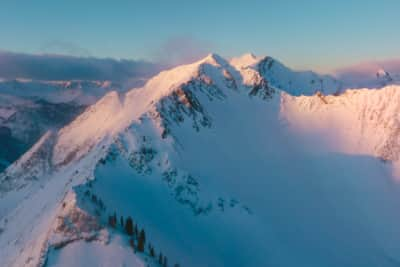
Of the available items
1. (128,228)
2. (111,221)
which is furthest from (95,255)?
(128,228)

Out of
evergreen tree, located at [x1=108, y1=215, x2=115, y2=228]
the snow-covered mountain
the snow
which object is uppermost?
the snow-covered mountain

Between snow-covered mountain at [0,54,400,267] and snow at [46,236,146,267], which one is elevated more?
snow-covered mountain at [0,54,400,267]

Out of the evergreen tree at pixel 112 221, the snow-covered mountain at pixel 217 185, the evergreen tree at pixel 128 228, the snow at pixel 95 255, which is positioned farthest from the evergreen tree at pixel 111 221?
the snow at pixel 95 255

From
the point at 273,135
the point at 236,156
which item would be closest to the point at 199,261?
the point at 236,156

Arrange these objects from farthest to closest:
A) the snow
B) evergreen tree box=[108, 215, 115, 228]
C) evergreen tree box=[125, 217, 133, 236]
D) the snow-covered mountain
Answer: the snow-covered mountain < evergreen tree box=[125, 217, 133, 236] < evergreen tree box=[108, 215, 115, 228] < the snow

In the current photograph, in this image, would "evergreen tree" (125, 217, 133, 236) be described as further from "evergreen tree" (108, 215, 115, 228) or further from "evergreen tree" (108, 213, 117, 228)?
"evergreen tree" (108, 215, 115, 228)

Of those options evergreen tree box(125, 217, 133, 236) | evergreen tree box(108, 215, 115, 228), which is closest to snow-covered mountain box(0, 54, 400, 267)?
evergreen tree box(108, 215, 115, 228)

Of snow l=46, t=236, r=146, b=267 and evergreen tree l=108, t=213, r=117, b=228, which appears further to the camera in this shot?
evergreen tree l=108, t=213, r=117, b=228

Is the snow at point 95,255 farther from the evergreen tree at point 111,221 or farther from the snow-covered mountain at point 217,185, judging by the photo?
the evergreen tree at point 111,221
